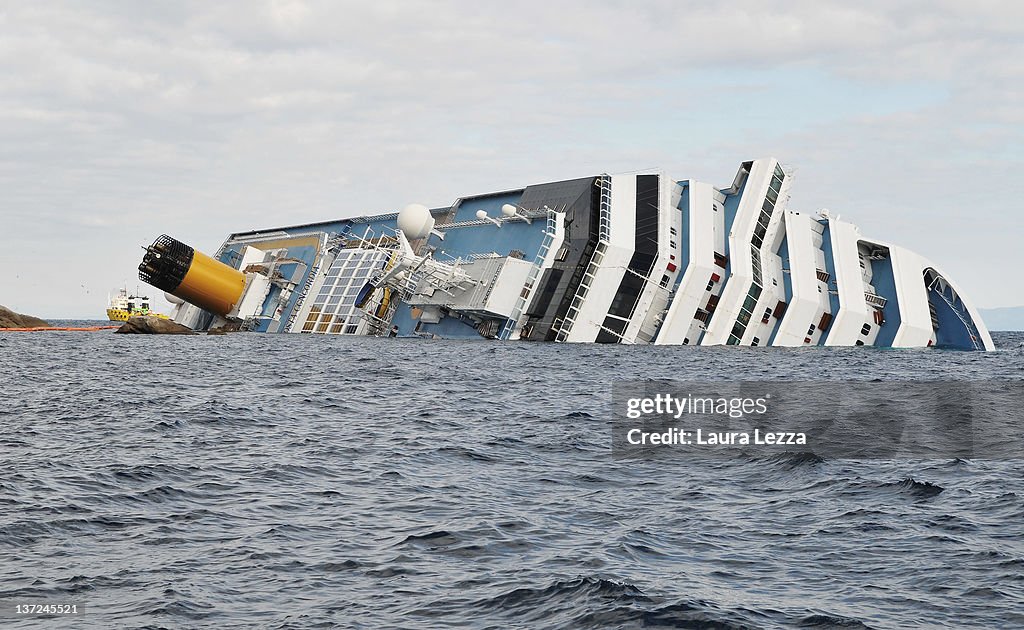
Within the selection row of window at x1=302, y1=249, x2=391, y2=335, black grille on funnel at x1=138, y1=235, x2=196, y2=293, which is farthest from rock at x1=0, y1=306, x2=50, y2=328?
row of window at x1=302, y1=249, x2=391, y2=335

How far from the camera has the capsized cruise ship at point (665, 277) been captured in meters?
52.6

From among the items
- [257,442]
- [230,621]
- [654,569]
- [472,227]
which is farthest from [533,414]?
[472,227]

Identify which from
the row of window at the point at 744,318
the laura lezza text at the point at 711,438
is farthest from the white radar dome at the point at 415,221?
the laura lezza text at the point at 711,438

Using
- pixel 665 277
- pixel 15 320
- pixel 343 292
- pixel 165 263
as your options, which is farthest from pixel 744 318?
pixel 15 320

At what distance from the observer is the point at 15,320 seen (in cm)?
9075

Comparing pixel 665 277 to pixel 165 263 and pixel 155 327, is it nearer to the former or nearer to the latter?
pixel 165 263

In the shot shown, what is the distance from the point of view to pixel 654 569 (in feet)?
36.7

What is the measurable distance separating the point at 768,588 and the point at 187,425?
49.5 ft

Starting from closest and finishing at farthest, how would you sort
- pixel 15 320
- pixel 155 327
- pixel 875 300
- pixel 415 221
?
pixel 875 300 → pixel 415 221 → pixel 155 327 → pixel 15 320

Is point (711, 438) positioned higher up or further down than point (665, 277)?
further down

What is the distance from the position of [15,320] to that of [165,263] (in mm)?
32221

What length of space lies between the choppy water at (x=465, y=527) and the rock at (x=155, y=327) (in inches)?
2022

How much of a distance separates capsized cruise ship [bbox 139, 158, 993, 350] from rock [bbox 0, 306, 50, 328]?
141 feet

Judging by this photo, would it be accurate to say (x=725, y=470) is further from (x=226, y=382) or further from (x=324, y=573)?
(x=226, y=382)
